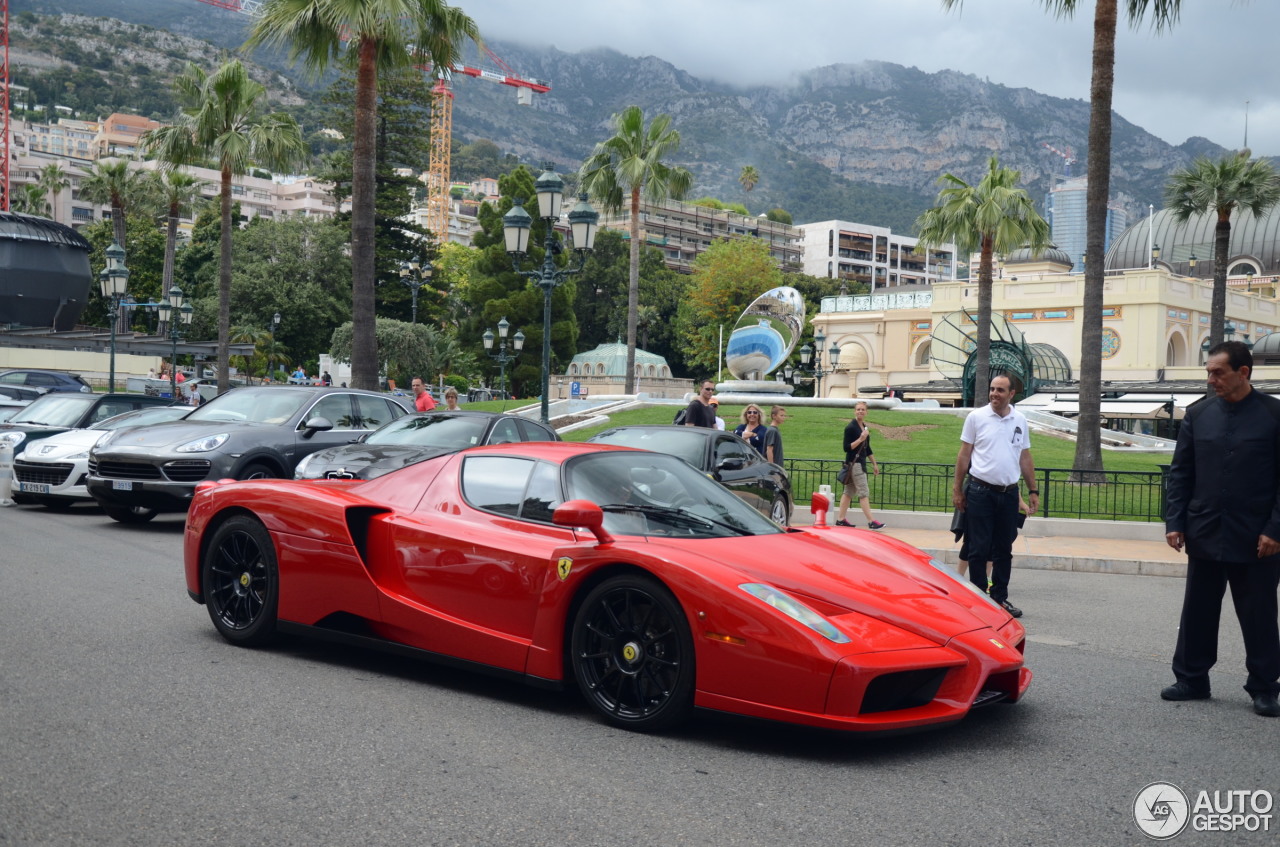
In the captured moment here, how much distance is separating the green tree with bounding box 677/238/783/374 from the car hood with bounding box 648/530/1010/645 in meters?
73.7

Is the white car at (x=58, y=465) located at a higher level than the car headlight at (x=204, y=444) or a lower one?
lower

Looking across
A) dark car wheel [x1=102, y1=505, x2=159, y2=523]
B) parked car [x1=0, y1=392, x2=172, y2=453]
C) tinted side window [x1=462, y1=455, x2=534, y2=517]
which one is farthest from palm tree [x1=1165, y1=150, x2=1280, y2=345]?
tinted side window [x1=462, y1=455, x2=534, y2=517]

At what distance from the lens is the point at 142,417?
586 inches

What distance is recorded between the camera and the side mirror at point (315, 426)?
12.5m

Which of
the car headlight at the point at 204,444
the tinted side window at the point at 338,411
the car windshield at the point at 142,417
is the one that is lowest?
the car headlight at the point at 204,444

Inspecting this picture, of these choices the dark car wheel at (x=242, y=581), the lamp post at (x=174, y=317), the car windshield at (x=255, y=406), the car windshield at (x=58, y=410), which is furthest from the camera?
the lamp post at (x=174, y=317)

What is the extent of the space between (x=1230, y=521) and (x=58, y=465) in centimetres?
1324

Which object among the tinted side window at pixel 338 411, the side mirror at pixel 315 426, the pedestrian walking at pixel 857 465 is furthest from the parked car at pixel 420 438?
the pedestrian walking at pixel 857 465

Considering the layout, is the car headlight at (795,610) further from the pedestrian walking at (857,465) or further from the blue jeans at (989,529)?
the pedestrian walking at (857,465)

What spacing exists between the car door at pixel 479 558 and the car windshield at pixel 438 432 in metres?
5.41

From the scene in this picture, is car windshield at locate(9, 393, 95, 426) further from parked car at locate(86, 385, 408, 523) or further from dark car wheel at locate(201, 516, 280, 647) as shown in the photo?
dark car wheel at locate(201, 516, 280, 647)

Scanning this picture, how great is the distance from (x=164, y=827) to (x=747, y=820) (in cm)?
194

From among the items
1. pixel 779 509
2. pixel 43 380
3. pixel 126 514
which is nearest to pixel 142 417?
pixel 126 514

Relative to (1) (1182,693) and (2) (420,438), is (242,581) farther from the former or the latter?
(1) (1182,693)
